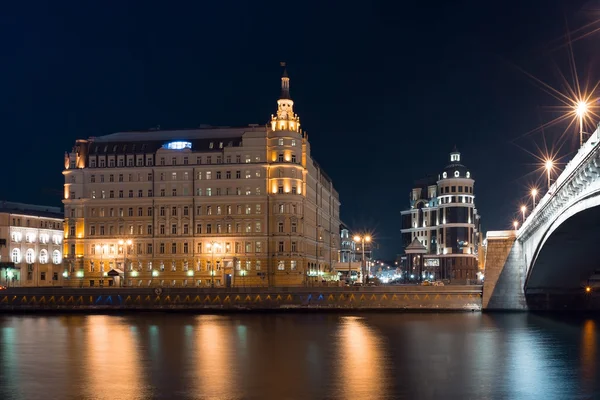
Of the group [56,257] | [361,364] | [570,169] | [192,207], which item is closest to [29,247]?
[56,257]

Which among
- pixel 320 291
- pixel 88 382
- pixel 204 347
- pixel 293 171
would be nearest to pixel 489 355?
pixel 204 347

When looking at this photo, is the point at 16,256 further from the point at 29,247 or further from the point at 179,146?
the point at 179,146

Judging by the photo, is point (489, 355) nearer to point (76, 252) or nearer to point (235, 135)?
point (235, 135)

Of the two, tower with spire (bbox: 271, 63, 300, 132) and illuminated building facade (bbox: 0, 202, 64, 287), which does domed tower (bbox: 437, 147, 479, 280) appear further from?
illuminated building facade (bbox: 0, 202, 64, 287)

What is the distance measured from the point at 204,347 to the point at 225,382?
15.3 metres

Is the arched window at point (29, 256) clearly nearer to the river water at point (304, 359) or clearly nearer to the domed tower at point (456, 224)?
the river water at point (304, 359)

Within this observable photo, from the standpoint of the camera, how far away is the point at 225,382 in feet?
138

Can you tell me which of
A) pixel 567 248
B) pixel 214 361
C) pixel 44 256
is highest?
pixel 44 256

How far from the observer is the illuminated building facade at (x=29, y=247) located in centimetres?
13775

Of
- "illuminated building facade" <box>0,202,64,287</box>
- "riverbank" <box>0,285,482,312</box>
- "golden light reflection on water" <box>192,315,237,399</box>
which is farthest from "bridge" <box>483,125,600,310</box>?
"illuminated building facade" <box>0,202,64,287</box>

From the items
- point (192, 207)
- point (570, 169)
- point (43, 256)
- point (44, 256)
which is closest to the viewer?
point (570, 169)

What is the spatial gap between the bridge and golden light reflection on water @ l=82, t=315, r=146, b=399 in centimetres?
2768

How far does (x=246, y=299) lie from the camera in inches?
3752

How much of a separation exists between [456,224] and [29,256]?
88.4 meters
